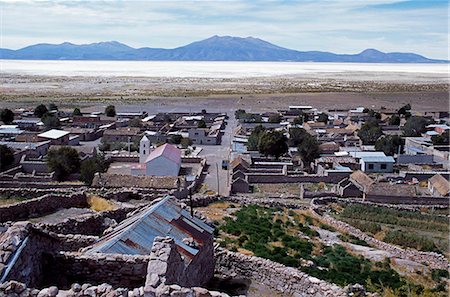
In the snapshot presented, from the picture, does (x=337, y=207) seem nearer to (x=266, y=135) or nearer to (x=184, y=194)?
(x=184, y=194)

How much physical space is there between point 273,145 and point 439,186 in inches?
502

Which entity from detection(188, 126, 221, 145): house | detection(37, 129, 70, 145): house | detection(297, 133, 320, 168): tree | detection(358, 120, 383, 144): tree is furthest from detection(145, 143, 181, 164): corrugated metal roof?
detection(358, 120, 383, 144): tree

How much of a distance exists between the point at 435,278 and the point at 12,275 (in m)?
11.5

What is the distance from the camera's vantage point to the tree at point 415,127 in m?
54.4

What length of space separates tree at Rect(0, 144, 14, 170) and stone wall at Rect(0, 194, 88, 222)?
60.6 ft

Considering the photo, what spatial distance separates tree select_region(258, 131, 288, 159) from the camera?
3969 cm

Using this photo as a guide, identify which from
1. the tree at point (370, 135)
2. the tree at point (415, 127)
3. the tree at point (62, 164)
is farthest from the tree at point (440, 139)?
the tree at point (62, 164)

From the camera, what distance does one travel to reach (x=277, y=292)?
32.9ft

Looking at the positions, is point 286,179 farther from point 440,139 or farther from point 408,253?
point 440,139

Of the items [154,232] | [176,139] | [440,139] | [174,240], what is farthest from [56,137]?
[174,240]

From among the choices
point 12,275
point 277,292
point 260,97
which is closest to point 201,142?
point 277,292

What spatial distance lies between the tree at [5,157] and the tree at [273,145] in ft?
58.4

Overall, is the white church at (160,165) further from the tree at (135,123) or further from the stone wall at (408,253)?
the tree at (135,123)

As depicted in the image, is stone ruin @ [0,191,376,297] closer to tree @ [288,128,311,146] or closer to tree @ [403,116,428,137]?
tree @ [288,128,311,146]
